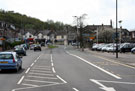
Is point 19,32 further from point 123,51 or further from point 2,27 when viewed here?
point 123,51

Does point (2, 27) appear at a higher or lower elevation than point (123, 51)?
higher

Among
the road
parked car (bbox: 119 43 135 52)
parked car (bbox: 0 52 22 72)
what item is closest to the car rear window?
parked car (bbox: 0 52 22 72)

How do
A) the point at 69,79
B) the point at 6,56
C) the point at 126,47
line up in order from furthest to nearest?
the point at 126,47 < the point at 6,56 < the point at 69,79

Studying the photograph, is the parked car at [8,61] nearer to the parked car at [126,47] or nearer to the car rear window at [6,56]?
the car rear window at [6,56]

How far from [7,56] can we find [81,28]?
63740mm

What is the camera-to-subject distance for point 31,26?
18425 centimetres

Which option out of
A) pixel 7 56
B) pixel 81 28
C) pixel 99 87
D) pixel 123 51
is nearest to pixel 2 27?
pixel 81 28

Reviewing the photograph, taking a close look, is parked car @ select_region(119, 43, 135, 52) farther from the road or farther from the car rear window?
the car rear window

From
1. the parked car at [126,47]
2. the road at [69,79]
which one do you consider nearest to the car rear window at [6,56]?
the road at [69,79]

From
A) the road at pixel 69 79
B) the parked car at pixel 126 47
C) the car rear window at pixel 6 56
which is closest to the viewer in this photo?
the road at pixel 69 79

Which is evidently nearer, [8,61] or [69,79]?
[69,79]

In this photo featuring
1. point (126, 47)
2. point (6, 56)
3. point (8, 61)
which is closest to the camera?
point (8, 61)

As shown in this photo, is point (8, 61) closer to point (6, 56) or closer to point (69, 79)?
point (6, 56)

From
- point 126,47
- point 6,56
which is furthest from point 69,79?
point 126,47
